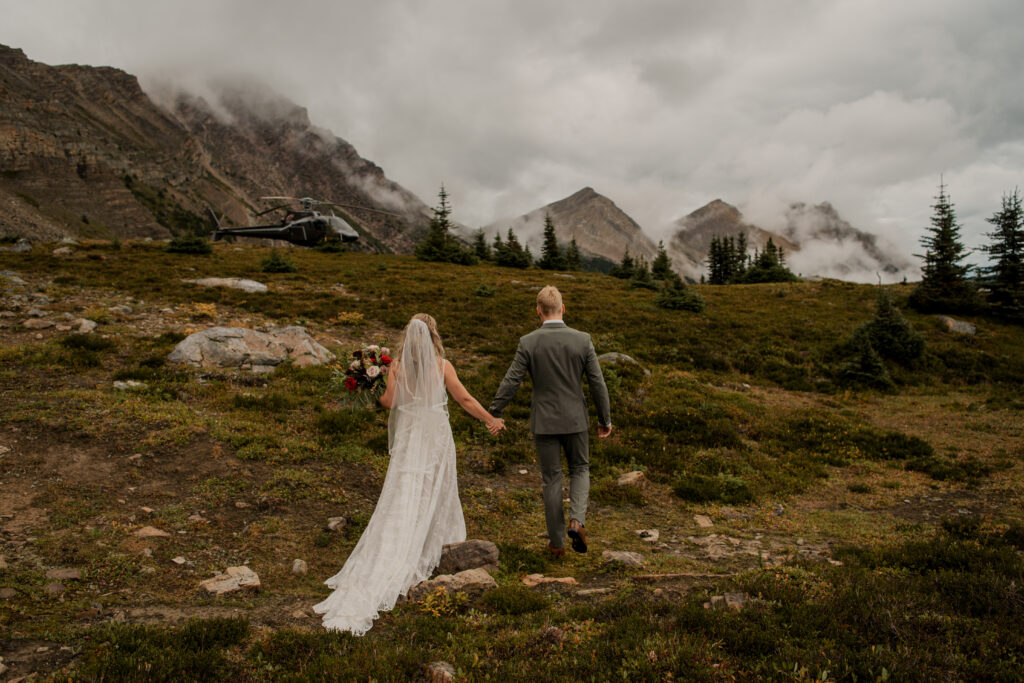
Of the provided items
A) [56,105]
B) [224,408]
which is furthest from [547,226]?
[56,105]

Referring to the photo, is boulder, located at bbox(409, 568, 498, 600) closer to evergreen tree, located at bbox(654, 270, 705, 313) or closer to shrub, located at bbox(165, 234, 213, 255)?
evergreen tree, located at bbox(654, 270, 705, 313)

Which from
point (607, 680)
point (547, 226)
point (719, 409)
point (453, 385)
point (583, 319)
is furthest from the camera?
point (547, 226)

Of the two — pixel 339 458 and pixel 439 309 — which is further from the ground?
pixel 439 309

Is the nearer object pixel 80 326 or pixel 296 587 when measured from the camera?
pixel 296 587

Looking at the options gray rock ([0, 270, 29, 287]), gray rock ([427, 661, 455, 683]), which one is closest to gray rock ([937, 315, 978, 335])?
gray rock ([427, 661, 455, 683])

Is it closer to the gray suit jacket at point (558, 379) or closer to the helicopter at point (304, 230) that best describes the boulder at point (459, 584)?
the gray suit jacket at point (558, 379)

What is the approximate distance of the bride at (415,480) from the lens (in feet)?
19.4

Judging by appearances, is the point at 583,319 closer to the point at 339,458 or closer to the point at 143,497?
the point at 339,458


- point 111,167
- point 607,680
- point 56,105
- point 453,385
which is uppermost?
point 56,105

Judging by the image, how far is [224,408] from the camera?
1109cm

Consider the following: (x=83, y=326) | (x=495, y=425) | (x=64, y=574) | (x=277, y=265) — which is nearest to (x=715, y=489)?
(x=495, y=425)

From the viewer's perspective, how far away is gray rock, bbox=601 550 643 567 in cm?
654

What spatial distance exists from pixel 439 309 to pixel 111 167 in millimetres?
237538

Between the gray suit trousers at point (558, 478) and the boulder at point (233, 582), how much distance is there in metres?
3.78
